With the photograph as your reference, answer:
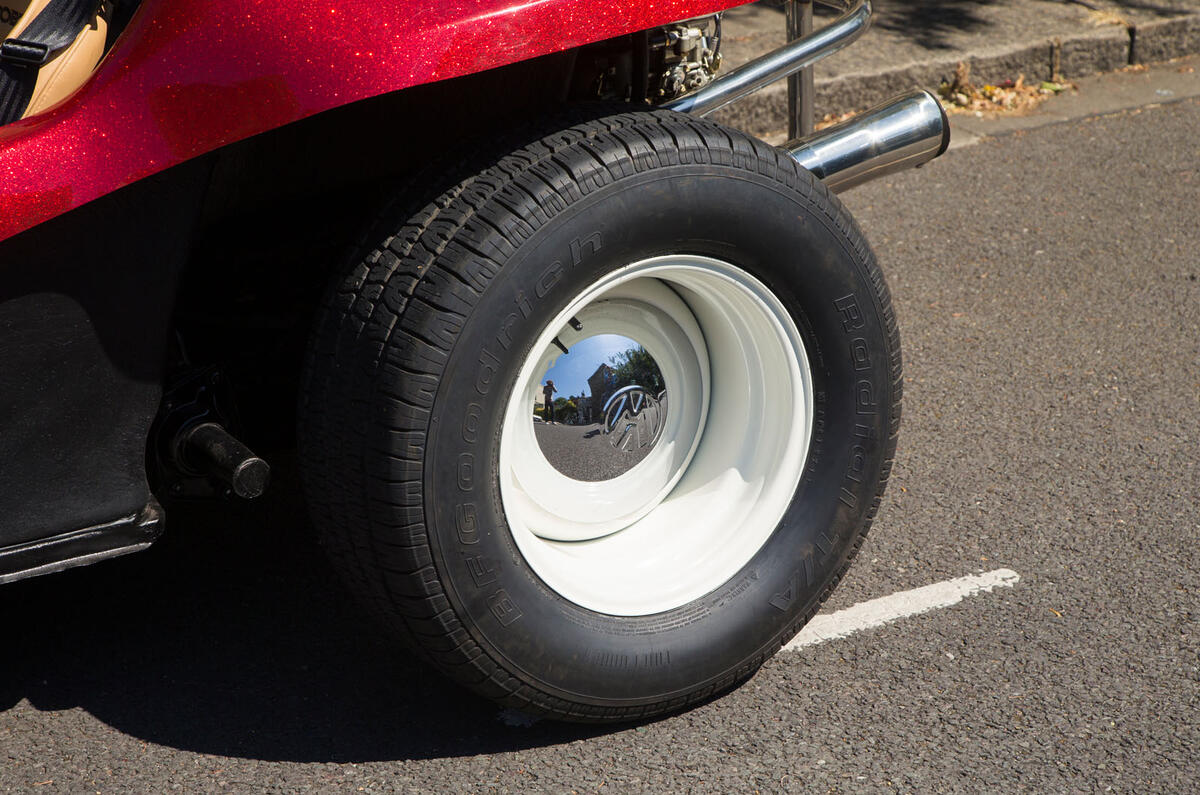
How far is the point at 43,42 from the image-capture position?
212 centimetres

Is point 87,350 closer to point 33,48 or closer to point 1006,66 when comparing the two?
point 33,48

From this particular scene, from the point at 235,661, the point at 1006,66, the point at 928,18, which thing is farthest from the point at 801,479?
the point at 928,18

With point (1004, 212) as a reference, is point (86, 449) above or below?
above

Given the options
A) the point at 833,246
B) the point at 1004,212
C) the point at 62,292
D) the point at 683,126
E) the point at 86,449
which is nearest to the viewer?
the point at 62,292

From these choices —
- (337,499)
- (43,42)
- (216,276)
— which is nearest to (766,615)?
(337,499)

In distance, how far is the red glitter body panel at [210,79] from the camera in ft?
5.07

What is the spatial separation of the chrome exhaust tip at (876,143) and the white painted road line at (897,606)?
86 centimetres

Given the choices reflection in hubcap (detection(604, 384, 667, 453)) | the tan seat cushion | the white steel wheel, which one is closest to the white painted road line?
the white steel wheel

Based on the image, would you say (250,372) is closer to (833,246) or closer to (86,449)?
(86,449)

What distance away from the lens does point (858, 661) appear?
2.27m

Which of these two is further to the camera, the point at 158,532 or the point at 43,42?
the point at 43,42

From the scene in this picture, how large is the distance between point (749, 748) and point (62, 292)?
52.0 inches

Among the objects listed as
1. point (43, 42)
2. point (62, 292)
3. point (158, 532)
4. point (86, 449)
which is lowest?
point (158, 532)

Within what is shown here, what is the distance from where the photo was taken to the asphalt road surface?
2004 mm
